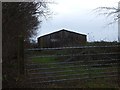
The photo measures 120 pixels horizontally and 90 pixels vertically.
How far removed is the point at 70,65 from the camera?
991 cm

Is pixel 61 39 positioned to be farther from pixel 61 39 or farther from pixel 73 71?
pixel 73 71

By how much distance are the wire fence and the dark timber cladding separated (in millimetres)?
1005

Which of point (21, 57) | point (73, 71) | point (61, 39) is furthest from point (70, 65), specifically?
point (61, 39)

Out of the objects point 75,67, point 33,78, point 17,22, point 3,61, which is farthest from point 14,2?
point 75,67

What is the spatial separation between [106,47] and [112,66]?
632 mm

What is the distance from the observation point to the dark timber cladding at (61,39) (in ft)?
37.7

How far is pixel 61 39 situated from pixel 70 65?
2.99m

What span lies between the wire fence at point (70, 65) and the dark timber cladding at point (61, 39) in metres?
1.00

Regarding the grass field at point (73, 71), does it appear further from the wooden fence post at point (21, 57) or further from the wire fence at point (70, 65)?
the wooden fence post at point (21, 57)

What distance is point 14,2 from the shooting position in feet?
27.2

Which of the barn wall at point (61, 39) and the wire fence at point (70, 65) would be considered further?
the barn wall at point (61, 39)

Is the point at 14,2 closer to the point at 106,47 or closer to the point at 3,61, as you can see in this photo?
the point at 3,61

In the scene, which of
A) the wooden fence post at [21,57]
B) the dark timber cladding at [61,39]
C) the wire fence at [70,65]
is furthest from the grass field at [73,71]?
the dark timber cladding at [61,39]

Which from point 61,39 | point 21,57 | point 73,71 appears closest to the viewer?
point 21,57
